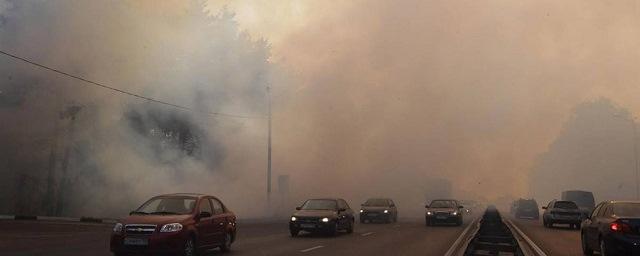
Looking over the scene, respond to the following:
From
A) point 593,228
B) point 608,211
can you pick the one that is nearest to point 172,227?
point 593,228

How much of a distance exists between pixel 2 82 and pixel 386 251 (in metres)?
30.9

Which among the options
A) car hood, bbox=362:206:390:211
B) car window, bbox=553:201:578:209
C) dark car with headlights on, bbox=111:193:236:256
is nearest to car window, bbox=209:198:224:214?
dark car with headlights on, bbox=111:193:236:256

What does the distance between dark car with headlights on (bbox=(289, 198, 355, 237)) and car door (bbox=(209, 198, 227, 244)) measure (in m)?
5.94

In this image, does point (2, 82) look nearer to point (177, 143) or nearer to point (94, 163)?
point (94, 163)

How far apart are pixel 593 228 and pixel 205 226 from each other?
889 centimetres

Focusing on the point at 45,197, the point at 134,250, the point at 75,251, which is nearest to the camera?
the point at 134,250

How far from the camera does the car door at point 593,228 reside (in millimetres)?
13141

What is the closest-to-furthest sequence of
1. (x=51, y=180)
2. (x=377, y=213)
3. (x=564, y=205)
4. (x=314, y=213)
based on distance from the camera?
(x=314, y=213)
(x=564, y=205)
(x=377, y=213)
(x=51, y=180)

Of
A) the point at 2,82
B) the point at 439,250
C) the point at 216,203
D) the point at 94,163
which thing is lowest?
the point at 439,250

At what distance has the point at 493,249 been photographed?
14359mm

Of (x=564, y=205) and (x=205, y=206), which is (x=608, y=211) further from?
(x=564, y=205)

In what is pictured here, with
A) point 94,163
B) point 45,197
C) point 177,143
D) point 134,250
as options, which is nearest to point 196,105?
point 177,143

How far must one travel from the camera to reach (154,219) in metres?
12.0

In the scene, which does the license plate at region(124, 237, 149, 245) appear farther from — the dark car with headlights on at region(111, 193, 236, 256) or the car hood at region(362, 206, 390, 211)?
the car hood at region(362, 206, 390, 211)
